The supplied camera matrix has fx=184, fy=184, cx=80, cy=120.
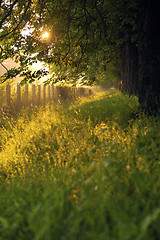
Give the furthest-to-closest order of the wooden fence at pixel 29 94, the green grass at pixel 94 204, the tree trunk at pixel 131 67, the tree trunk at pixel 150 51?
1. the wooden fence at pixel 29 94
2. the tree trunk at pixel 131 67
3. the tree trunk at pixel 150 51
4. the green grass at pixel 94 204

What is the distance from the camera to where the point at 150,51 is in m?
4.59

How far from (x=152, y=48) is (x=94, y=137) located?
107 inches

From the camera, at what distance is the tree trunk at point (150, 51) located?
14.9ft

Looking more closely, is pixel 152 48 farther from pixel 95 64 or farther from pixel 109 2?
pixel 95 64

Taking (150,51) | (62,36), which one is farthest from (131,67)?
(150,51)

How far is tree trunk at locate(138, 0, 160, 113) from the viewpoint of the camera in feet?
14.9

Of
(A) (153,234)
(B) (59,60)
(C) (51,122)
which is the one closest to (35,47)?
(B) (59,60)

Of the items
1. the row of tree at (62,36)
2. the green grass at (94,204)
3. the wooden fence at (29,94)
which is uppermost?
the row of tree at (62,36)

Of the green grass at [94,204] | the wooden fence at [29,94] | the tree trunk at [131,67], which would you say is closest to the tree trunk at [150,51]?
the green grass at [94,204]

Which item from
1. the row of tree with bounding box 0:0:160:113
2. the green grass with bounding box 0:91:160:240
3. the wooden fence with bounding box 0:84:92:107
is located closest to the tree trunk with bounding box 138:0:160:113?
the row of tree with bounding box 0:0:160:113

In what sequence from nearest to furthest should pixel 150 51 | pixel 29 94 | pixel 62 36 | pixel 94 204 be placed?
pixel 94 204
pixel 150 51
pixel 62 36
pixel 29 94

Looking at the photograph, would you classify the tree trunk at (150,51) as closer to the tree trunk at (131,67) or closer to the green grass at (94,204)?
the green grass at (94,204)

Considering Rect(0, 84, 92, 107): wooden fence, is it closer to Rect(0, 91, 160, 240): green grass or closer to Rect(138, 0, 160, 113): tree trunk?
Rect(138, 0, 160, 113): tree trunk

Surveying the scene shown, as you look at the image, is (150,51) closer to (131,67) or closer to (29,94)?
(131,67)
